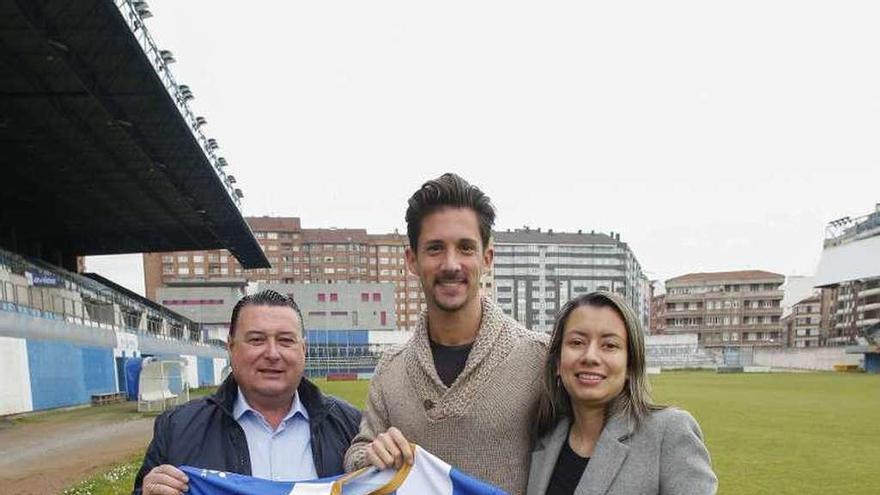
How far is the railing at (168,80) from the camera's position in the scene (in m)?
17.2

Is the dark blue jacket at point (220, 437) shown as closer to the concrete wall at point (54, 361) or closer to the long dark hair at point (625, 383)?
the long dark hair at point (625, 383)

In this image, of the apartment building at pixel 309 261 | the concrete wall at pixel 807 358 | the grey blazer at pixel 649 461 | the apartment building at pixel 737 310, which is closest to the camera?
the grey blazer at pixel 649 461

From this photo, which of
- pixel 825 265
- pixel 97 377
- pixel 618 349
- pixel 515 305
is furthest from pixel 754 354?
pixel 618 349

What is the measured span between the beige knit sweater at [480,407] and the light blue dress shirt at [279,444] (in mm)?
241

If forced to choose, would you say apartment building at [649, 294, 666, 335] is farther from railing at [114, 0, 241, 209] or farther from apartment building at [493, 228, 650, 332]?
railing at [114, 0, 241, 209]

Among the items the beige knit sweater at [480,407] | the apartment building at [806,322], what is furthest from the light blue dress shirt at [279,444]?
the apartment building at [806,322]

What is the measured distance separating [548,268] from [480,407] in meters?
125

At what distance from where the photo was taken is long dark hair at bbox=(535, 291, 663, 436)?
249 cm

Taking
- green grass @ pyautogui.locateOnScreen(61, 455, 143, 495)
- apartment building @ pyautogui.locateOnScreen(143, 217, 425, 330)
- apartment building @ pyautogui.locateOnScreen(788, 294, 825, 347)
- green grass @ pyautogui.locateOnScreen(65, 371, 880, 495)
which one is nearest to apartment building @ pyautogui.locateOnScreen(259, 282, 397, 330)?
apartment building @ pyautogui.locateOnScreen(143, 217, 425, 330)

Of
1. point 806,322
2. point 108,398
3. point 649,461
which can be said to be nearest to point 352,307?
point 108,398

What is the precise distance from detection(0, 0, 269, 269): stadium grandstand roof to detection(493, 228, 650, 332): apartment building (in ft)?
260

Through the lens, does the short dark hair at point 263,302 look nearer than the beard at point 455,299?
No

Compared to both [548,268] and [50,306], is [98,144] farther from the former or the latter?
[548,268]

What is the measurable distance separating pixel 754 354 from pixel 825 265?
1160 cm
